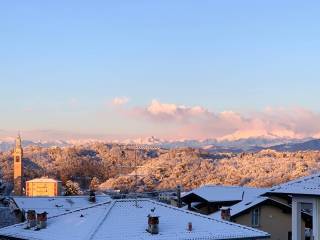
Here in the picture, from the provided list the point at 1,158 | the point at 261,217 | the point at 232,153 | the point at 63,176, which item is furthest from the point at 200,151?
the point at 261,217

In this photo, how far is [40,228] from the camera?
23547 mm

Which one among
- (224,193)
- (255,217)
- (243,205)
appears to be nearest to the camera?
(255,217)

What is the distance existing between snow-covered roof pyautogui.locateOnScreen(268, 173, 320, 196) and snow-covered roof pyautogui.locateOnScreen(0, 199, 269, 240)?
4.70m

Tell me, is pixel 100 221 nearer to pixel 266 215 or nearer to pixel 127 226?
pixel 127 226

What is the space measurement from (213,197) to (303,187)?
19039 mm

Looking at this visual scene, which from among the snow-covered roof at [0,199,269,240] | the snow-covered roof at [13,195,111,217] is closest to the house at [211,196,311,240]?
the snow-covered roof at [13,195,111,217]

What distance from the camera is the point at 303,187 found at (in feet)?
59.7

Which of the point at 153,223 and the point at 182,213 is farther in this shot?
the point at 182,213

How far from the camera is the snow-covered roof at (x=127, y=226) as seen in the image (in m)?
21.8

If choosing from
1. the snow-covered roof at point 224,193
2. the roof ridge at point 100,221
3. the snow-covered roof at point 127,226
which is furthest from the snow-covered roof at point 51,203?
the roof ridge at point 100,221

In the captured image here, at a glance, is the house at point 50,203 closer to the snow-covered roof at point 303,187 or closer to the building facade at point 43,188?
the snow-covered roof at point 303,187

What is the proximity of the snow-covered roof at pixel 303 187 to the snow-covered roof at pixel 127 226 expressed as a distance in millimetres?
4696

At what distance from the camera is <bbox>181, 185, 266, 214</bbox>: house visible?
36875 millimetres

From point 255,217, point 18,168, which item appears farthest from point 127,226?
point 18,168
